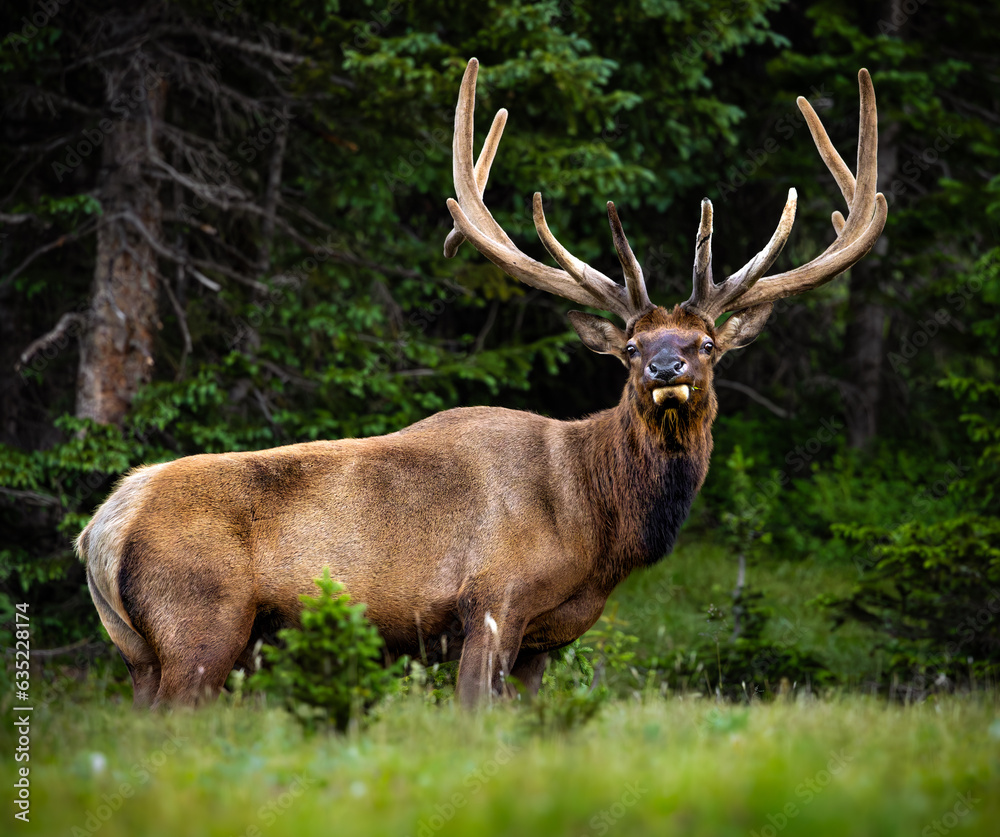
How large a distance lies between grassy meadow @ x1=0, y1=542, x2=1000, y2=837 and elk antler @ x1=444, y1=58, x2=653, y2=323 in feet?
9.48

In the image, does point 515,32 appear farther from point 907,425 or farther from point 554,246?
point 907,425

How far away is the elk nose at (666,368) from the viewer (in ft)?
19.0

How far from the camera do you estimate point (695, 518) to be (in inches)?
590

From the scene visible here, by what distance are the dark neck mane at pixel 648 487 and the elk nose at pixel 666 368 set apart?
1.09 feet

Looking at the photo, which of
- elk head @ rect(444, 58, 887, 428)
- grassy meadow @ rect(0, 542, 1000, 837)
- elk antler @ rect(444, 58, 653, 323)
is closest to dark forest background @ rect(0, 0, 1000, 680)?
elk antler @ rect(444, 58, 653, 323)

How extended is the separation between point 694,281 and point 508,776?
159 inches

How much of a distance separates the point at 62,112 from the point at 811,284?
28.9ft

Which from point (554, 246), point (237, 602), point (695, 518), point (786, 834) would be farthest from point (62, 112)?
point (786, 834)

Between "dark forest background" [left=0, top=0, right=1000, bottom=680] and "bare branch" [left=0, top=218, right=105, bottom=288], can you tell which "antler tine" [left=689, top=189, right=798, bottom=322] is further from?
"bare branch" [left=0, top=218, right=105, bottom=288]

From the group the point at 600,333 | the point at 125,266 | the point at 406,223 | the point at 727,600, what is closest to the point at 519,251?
the point at 600,333

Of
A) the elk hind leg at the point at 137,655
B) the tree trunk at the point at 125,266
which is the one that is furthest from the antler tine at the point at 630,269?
the tree trunk at the point at 125,266

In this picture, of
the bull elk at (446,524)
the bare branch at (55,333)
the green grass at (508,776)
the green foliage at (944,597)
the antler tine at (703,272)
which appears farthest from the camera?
the bare branch at (55,333)

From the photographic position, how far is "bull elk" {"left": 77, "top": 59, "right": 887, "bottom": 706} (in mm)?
5562

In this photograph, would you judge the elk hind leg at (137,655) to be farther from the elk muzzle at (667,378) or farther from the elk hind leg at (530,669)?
the elk muzzle at (667,378)
